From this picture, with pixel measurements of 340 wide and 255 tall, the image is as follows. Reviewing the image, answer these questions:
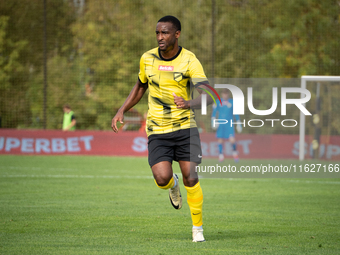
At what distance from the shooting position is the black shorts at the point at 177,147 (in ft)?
17.8

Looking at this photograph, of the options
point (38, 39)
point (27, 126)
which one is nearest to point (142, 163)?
point (27, 126)

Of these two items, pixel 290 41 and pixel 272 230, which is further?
pixel 290 41

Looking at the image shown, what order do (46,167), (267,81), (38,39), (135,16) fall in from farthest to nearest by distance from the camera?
(135,16), (38,39), (267,81), (46,167)

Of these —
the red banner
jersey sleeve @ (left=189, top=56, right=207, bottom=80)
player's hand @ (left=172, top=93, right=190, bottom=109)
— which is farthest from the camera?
the red banner

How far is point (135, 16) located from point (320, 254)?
772 inches

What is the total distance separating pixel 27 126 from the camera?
20.0 meters

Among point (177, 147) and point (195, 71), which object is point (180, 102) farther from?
point (177, 147)

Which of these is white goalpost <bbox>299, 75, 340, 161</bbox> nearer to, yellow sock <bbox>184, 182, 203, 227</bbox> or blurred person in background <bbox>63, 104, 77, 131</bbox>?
blurred person in background <bbox>63, 104, 77, 131</bbox>

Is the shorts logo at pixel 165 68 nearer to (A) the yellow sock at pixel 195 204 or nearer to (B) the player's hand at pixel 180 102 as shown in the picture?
(B) the player's hand at pixel 180 102

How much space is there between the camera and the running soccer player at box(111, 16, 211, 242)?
209 inches

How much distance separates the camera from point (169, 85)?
5.38m

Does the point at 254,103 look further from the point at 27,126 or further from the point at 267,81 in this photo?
the point at 27,126

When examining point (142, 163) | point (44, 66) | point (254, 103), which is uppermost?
point (44, 66)

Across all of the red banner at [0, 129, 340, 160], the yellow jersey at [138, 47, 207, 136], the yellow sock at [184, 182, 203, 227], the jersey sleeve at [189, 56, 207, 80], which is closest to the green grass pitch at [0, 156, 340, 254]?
the yellow sock at [184, 182, 203, 227]
